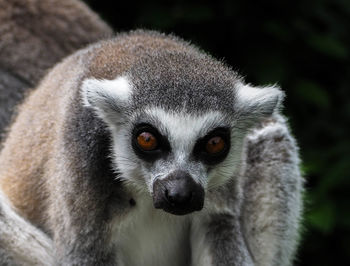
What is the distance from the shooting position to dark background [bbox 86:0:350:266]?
9.30 metres

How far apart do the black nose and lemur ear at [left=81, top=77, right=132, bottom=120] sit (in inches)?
26.7

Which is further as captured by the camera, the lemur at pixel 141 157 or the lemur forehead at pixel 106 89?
the lemur forehead at pixel 106 89

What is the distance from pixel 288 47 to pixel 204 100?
5.25m

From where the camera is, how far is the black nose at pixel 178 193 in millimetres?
4602

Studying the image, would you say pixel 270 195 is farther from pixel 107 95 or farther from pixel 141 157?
pixel 107 95

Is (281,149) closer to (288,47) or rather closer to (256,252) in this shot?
(256,252)

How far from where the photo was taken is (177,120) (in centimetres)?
476

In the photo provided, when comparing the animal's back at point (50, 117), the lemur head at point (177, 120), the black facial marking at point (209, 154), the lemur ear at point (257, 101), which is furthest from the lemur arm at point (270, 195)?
the animal's back at point (50, 117)

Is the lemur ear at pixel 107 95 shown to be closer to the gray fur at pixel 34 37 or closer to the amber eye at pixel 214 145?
the amber eye at pixel 214 145

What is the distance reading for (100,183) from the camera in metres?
5.18

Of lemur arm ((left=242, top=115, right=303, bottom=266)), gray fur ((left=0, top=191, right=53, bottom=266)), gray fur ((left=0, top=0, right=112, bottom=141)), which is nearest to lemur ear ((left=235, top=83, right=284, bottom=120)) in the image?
lemur arm ((left=242, top=115, right=303, bottom=266))

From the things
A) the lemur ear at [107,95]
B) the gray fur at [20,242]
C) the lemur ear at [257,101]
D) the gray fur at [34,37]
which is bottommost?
the gray fur at [20,242]

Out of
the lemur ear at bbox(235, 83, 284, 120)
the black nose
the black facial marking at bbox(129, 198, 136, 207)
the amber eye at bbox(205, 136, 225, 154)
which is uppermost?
the lemur ear at bbox(235, 83, 284, 120)

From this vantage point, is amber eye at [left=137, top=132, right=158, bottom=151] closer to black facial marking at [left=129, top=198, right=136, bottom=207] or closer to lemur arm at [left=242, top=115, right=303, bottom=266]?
black facial marking at [left=129, top=198, right=136, bottom=207]
